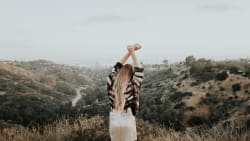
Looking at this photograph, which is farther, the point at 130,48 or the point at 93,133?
the point at 93,133

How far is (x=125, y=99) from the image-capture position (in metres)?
5.49

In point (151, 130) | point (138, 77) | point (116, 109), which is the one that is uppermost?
point (138, 77)

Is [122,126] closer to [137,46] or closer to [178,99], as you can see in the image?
[137,46]

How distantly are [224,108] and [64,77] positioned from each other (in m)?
63.1

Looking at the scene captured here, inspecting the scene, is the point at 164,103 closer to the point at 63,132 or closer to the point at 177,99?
the point at 177,99

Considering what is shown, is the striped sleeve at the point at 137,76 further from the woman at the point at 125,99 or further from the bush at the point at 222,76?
the bush at the point at 222,76

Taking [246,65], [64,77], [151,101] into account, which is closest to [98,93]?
[151,101]

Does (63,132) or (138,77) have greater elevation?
(138,77)

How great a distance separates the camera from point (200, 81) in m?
61.1

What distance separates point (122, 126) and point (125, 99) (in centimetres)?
36

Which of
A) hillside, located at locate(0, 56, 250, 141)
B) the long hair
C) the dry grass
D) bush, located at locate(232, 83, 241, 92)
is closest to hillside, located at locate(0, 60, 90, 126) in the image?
hillside, located at locate(0, 56, 250, 141)

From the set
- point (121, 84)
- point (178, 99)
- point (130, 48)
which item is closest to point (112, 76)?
point (121, 84)

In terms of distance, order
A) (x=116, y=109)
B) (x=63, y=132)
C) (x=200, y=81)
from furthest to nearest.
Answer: (x=200, y=81) → (x=63, y=132) → (x=116, y=109)

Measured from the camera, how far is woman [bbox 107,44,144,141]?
17.9ft
